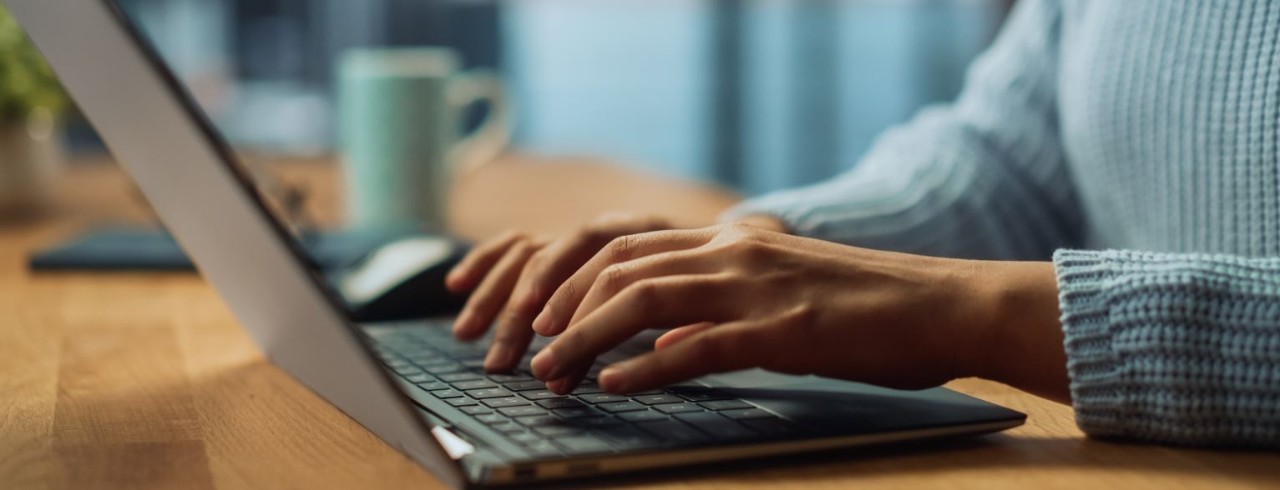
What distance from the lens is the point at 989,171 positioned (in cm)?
104

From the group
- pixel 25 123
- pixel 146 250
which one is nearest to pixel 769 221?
pixel 146 250

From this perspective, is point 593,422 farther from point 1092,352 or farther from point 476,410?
point 1092,352

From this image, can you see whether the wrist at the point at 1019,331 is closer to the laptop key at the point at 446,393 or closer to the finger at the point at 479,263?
the laptop key at the point at 446,393

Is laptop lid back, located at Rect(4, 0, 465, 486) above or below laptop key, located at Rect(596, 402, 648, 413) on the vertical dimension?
above

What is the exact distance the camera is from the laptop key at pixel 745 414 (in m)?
0.54

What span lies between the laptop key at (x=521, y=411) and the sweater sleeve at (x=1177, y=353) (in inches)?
8.6

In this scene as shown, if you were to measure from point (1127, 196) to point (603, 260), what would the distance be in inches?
20.9

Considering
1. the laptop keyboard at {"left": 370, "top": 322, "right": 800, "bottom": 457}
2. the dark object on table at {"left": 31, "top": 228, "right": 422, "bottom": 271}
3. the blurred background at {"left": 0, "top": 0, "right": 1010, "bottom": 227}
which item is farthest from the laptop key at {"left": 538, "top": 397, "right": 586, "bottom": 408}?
the blurred background at {"left": 0, "top": 0, "right": 1010, "bottom": 227}

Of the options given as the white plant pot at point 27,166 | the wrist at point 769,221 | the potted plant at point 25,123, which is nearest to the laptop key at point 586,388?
the wrist at point 769,221

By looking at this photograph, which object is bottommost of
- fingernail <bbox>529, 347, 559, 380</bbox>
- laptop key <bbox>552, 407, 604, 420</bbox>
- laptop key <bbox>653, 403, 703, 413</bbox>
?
laptop key <bbox>552, 407, 604, 420</bbox>

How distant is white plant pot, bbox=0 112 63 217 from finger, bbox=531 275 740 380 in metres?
1.16

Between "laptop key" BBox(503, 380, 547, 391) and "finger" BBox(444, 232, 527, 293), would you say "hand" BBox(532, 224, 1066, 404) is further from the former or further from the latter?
"finger" BBox(444, 232, 527, 293)

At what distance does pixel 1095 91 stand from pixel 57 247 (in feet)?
2.93

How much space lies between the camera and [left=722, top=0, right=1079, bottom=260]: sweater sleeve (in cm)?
96
